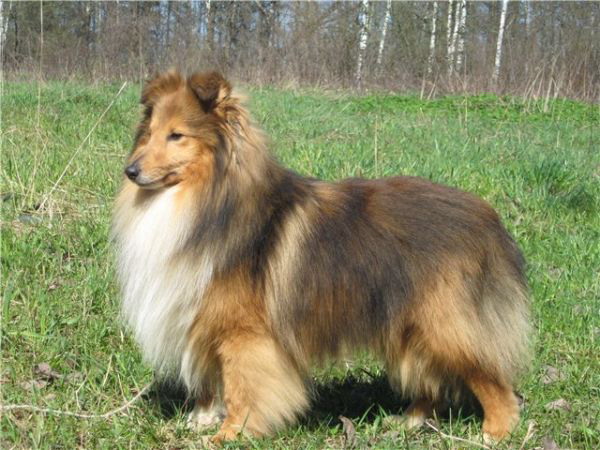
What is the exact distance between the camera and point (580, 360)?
461 cm

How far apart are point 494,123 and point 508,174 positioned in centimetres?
461

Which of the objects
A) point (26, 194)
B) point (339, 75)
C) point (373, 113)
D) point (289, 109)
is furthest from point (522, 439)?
point (339, 75)

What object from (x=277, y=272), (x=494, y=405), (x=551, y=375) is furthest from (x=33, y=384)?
(x=551, y=375)

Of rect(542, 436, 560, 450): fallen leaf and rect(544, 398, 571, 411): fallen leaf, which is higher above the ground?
rect(542, 436, 560, 450): fallen leaf

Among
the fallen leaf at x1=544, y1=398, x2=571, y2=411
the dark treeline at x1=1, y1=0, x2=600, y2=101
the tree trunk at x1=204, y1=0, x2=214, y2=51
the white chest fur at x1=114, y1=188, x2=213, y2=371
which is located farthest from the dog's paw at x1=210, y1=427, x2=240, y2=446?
the tree trunk at x1=204, y1=0, x2=214, y2=51

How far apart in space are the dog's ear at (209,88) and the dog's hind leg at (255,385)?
1123mm

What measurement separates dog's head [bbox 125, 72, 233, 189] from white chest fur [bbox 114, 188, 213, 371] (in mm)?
131

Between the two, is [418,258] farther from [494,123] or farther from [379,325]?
[494,123]

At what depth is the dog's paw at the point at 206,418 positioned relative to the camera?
3840 millimetres

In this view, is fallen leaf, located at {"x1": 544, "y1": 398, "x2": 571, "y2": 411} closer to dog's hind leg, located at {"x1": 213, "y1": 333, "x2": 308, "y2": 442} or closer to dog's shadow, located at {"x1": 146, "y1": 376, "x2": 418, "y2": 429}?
dog's shadow, located at {"x1": 146, "y1": 376, "x2": 418, "y2": 429}

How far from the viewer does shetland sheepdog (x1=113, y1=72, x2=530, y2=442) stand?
3479mm

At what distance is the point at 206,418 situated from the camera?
12.7 feet

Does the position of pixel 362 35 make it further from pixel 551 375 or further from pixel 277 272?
pixel 277 272

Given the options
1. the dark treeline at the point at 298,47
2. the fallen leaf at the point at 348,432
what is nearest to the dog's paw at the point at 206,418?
the fallen leaf at the point at 348,432
